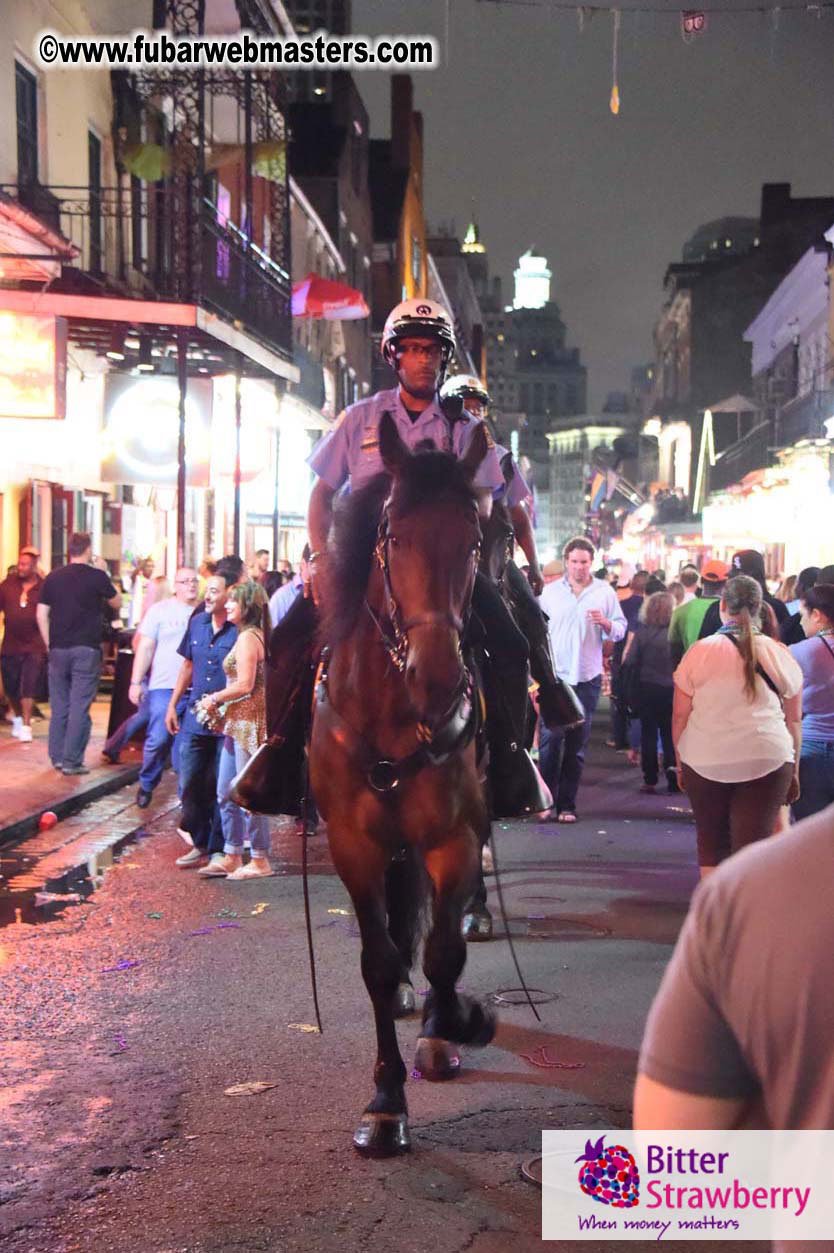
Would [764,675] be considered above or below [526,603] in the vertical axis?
below

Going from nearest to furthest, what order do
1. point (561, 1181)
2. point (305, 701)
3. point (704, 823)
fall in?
point (561, 1181) → point (305, 701) → point (704, 823)

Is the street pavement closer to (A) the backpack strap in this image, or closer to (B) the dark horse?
(B) the dark horse

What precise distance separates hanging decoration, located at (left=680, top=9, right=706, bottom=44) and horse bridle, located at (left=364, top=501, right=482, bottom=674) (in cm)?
954

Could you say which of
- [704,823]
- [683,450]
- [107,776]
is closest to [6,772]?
[107,776]

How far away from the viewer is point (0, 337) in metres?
14.7

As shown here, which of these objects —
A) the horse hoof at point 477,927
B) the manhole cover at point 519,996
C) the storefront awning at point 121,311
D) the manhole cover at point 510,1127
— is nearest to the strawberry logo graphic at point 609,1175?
the manhole cover at point 510,1127

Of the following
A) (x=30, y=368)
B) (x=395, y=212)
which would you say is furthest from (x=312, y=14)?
(x=30, y=368)

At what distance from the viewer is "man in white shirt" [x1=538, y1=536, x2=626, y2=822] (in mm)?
12109

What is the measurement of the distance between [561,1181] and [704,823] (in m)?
3.24

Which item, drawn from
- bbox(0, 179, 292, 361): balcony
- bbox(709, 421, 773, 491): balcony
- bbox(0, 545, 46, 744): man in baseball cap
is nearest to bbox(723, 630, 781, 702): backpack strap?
bbox(0, 545, 46, 744): man in baseball cap

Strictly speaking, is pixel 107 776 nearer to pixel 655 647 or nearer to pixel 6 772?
pixel 6 772

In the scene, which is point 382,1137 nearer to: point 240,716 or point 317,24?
point 240,716

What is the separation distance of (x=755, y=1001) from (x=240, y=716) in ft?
26.7

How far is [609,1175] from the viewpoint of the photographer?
4.16 m
